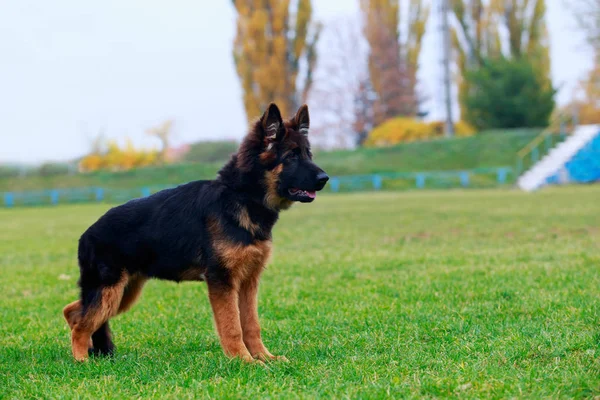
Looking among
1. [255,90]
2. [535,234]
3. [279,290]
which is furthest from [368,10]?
[279,290]

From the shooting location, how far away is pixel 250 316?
19.2 ft

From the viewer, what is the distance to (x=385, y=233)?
16.3 meters

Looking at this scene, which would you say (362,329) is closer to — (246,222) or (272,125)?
(246,222)

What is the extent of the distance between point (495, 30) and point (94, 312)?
56.5 meters

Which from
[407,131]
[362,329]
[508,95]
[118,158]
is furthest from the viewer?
[118,158]

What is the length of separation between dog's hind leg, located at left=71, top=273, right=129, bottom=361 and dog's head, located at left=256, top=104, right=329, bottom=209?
1.53 metres

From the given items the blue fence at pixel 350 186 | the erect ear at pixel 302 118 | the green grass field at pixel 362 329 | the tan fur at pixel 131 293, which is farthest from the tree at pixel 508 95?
the tan fur at pixel 131 293

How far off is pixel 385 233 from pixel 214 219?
36.0ft

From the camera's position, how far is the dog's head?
18.9 ft

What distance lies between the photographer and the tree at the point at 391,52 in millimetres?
61094

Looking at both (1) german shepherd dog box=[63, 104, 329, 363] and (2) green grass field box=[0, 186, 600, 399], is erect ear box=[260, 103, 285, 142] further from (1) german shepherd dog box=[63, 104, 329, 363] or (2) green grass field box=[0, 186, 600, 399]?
(2) green grass field box=[0, 186, 600, 399]

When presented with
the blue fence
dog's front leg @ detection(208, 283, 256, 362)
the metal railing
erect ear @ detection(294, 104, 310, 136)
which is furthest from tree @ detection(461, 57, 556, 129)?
dog's front leg @ detection(208, 283, 256, 362)

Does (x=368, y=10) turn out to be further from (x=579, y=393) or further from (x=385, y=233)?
(x=579, y=393)

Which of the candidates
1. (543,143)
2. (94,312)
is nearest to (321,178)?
(94,312)
